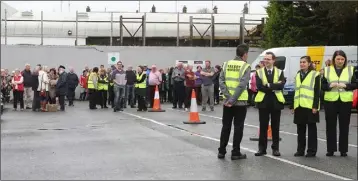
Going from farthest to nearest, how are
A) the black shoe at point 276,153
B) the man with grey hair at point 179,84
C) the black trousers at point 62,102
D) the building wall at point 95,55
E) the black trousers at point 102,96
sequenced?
the building wall at point 95,55, the black trousers at point 102,96, the man with grey hair at point 179,84, the black trousers at point 62,102, the black shoe at point 276,153

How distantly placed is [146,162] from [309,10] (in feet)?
75.1

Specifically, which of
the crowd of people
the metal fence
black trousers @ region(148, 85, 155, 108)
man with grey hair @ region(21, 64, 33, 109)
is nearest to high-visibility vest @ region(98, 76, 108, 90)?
the crowd of people

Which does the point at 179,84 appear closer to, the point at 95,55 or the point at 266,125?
the point at 95,55

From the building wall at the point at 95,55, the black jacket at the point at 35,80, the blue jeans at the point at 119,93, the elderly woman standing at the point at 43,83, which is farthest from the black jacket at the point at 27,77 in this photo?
the building wall at the point at 95,55

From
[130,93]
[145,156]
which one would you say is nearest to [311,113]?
Answer: [145,156]

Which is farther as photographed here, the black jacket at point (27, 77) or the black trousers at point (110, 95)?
the black trousers at point (110, 95)

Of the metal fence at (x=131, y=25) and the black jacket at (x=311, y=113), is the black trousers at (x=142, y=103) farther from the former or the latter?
the metal fence at (x=131, y=25)

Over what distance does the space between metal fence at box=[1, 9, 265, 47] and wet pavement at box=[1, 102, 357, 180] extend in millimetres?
18896

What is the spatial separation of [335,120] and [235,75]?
91.7 inches

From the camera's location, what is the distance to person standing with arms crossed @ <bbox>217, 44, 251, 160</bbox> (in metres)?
8.86

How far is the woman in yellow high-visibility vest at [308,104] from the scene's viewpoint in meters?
9.57

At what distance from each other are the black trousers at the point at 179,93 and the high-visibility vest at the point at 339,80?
37.5ft

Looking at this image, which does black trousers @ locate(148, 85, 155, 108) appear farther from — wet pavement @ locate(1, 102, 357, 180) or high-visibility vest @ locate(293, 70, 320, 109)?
high-visibility vest @ locate(293, 70, 320, 109)

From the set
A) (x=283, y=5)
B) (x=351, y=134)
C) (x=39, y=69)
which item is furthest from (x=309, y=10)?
(x=351, y=134)
